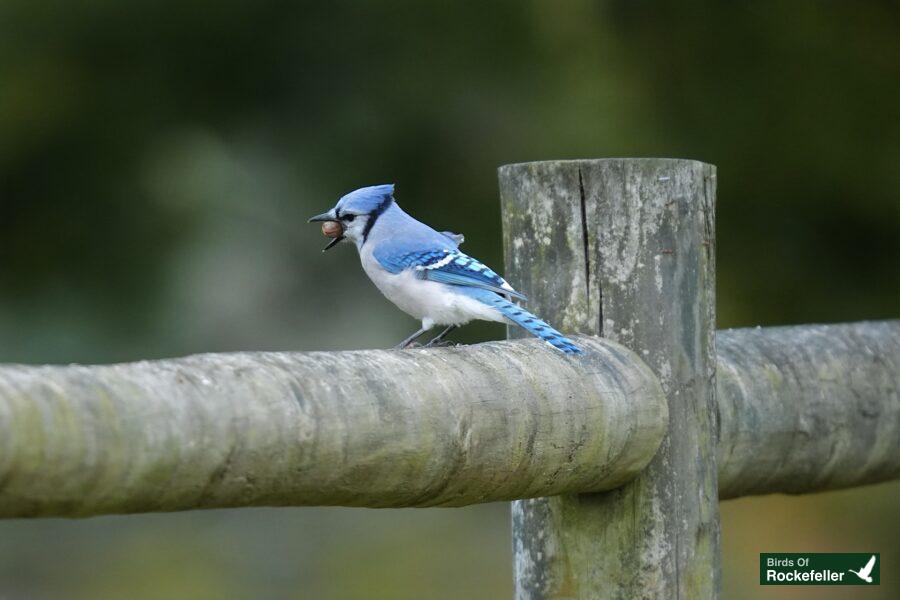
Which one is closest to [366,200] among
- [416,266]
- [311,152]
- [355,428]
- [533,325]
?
[416,266]

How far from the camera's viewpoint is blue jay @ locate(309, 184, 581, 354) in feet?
8.27

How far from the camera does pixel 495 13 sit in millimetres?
4535

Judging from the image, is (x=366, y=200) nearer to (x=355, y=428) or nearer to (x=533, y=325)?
(x=533, y=325)

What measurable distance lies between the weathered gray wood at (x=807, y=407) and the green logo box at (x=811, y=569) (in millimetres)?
128

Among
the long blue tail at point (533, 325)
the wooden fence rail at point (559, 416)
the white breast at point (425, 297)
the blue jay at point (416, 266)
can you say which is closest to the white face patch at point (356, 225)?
the blue jay at point (416, 266)

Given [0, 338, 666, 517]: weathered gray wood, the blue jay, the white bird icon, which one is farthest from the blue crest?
the white bird icon

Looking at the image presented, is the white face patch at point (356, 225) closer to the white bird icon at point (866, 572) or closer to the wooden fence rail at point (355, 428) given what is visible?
the wooden fence rail at point (355, 428)

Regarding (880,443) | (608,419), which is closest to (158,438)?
(608,419)

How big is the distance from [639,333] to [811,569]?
613 millimetres

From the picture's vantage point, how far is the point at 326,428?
1546 mm

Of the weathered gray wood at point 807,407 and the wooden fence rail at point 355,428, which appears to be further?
the weathered gray wood at point 807,407

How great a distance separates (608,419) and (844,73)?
2.66 metres

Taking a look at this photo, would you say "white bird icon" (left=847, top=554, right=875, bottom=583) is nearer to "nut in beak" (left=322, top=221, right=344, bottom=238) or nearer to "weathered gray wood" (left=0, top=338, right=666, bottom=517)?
"weathered gray wood" (left=0, top=338, right=666, bottom=517)

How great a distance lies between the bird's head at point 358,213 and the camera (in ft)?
9.41
